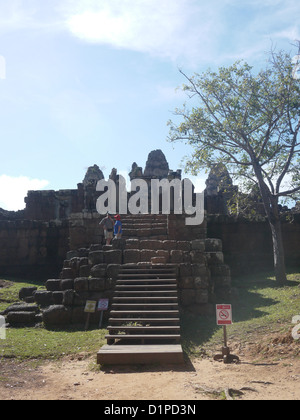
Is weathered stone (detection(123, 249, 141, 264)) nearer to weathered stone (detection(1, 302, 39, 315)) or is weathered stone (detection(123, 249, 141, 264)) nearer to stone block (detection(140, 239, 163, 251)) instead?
stone block (detection(140, 239, 163, 251))

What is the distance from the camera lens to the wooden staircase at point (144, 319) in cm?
736

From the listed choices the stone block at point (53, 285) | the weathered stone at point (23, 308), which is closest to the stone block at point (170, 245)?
the stone block at point (53, 285)

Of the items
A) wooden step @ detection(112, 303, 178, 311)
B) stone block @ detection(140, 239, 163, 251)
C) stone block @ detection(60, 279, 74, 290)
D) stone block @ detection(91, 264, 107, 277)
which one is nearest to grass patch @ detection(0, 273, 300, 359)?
wooden step @ detection(112, 303, 178, 311)

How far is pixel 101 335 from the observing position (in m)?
9.48

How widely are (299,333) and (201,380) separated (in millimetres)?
2448

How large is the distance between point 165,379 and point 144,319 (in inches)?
101

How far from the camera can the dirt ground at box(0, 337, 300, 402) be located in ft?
18.4

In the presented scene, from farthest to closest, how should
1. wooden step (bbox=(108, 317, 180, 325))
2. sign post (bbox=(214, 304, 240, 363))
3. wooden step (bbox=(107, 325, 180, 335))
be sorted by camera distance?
wooden step (bbox=(108, 317, 180, 325)) → wooden step (bbox=(107, 325, 180, 335)) → sign post (bbox=(214, 304, 240, 363))

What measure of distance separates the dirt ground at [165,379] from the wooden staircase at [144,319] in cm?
22

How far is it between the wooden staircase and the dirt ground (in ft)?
0.74

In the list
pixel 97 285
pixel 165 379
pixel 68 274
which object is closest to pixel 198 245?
pixel 97 285

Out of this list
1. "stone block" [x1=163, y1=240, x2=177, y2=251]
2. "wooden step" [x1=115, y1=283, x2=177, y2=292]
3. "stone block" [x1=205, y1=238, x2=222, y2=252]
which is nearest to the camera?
"wooden step" [x1=115, y1=283, x2=177, y2=292]

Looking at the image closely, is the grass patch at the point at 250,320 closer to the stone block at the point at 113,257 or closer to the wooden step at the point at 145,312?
the wooden step at the point at 145,312

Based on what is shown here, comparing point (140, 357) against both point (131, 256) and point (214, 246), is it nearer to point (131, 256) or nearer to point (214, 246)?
point (131, 256)
